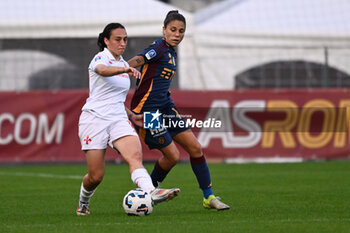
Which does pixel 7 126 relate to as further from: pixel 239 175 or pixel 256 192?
pixel 256 192

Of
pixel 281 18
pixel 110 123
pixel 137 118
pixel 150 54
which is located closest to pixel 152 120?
pixel 137 118

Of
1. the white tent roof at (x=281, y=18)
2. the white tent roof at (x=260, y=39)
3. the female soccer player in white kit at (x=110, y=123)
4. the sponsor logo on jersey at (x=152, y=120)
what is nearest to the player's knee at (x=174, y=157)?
the sponsor logo on jersey at (x=152, y=120)

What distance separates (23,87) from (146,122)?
9.84 meters

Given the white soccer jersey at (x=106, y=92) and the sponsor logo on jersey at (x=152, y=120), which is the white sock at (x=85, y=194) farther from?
the sponsor logo on jersey at (x=152, y=120)

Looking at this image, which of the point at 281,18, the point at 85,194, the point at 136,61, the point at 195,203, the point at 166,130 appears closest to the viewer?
the point at 85,194

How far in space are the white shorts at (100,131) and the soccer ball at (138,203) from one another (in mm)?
539

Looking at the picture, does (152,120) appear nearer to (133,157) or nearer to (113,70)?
(133,157)

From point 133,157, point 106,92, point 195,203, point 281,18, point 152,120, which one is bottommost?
point 195,203

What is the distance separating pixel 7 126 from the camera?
55.0ft

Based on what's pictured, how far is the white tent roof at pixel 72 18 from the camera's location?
17.8 meters

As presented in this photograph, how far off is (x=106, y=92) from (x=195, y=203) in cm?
215

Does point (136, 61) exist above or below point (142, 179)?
above

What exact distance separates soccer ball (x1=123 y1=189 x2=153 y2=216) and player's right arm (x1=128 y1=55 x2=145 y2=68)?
1311 millimetres

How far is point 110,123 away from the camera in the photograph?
7.41 metres
